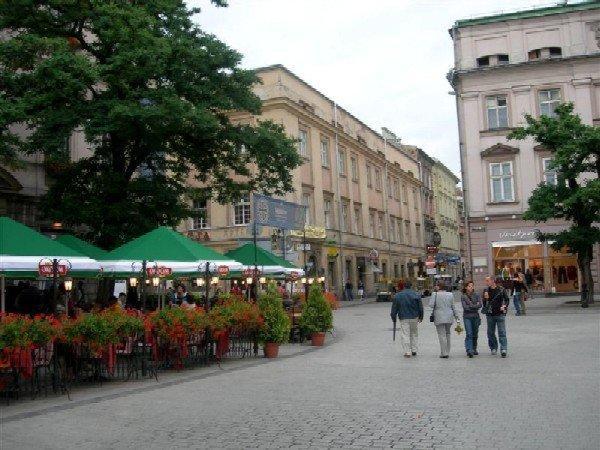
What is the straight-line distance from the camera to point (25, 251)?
11461mm

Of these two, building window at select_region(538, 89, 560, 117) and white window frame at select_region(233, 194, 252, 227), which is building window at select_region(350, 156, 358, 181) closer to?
white window frame at select_region(233, 194, 252, 227)

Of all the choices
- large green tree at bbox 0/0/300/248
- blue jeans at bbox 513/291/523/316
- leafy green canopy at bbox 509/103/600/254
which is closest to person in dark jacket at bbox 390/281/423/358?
large green tree at bbox 0/0/300/248

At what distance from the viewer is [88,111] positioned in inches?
749

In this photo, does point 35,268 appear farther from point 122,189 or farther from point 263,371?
point 122,189

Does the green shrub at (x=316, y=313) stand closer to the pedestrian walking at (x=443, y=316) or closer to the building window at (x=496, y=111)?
the pedestrian walking at (x=443, y=316)

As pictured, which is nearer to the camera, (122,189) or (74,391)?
(74,391)

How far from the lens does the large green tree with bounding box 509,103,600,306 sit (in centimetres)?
2773

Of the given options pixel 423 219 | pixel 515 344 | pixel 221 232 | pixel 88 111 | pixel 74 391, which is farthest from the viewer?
pixel 423 219

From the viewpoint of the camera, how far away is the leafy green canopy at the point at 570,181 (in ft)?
91.0

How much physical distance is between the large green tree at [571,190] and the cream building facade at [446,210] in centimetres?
5216

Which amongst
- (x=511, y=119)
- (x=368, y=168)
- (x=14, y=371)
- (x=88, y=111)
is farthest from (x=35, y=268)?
(x=368, y=168)

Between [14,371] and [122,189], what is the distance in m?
11.3

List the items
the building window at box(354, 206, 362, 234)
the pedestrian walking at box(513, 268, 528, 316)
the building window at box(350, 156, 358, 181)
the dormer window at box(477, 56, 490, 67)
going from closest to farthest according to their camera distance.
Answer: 1. the pedestrian walking at box(513, 268, 528, 316)
2. the dormer window at box(477, 56, 490, 67)
3. the building window at box(354, 206, 362, 234)
4. the building window at box(350, 156, 358, 181)

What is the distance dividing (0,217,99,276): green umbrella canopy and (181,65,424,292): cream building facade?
21292 mm
